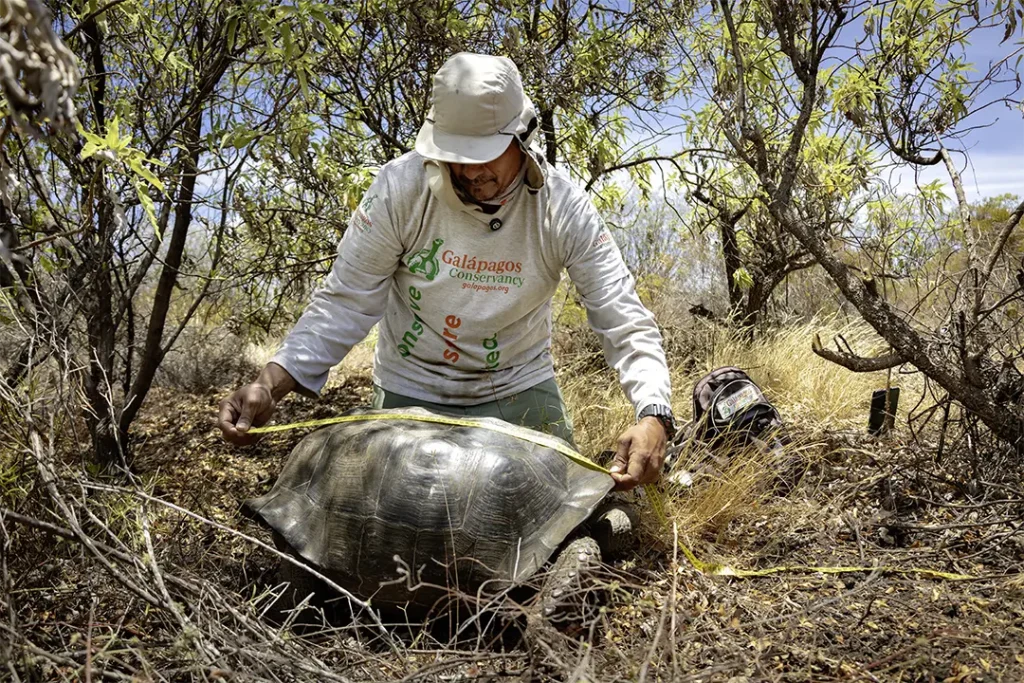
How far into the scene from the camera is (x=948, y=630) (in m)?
2.40

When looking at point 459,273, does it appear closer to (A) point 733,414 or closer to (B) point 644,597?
(B) point 644,597

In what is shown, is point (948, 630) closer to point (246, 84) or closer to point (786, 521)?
point (786, 521)

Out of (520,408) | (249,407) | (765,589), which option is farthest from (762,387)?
(249,407)

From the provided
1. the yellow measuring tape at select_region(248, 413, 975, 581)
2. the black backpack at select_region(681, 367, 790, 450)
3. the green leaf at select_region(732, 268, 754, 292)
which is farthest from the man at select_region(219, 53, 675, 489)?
the green leaf at select_region(732, 268, 754, 292)

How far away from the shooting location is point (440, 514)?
2.68m

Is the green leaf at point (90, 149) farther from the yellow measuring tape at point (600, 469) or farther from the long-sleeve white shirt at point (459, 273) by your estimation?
the long-sleeve white shirt at point (459, 273)

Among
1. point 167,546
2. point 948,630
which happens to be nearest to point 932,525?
point 948,630

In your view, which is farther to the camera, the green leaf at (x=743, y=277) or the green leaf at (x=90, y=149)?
the green leaf at (x=743, y=277)

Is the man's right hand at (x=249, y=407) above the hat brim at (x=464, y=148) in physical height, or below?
below

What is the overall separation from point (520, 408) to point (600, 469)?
0.74 metres

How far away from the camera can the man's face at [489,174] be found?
3.04m

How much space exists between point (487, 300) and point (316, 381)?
0.74 meters

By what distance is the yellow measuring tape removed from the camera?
9.13ft

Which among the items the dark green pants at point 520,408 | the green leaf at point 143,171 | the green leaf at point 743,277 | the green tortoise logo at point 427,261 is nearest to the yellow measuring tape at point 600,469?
the dark green pants at point 520,408
